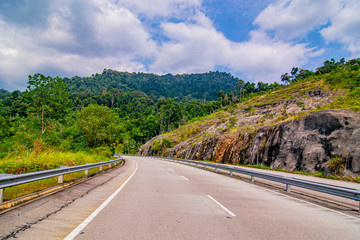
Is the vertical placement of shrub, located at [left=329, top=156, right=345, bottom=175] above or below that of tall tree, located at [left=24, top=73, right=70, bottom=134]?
below

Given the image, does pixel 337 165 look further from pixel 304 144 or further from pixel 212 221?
pixel 212 221

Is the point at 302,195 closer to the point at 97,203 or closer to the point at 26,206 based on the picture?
the point at 97,203

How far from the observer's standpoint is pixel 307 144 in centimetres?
2022

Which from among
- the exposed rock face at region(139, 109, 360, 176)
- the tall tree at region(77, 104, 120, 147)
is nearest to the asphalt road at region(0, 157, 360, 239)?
the exposed rock face at region(139, 109, 360, 176)

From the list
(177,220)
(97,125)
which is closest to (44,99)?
(97,125)

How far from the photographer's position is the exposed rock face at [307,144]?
17078mm

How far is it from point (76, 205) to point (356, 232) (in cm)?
676

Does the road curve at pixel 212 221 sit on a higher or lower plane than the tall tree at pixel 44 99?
lower

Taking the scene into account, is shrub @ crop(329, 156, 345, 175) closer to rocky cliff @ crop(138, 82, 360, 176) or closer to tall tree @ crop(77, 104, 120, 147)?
rocky cliff @ crop(138, 82, 360, 176)

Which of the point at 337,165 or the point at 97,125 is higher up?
the point at 97,125

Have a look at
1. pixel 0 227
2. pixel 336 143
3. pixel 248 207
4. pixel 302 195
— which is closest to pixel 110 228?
pixel 0 227

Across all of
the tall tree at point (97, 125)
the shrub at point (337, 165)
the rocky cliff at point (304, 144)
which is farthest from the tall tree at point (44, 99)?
the shrub at point (337, 165)

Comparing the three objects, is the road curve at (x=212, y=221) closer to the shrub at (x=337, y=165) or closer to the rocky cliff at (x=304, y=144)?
the shrub at (x=337, y=165)

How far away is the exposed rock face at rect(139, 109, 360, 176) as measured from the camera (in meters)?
17.1
